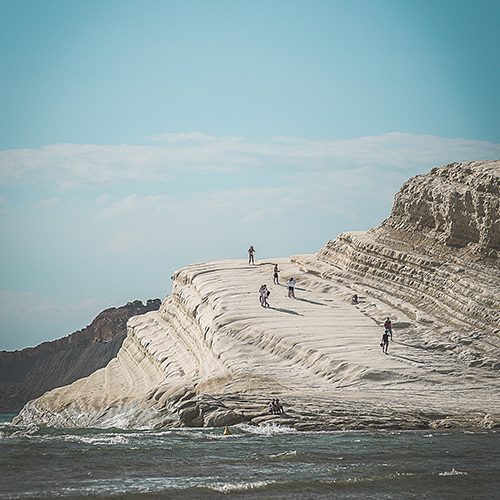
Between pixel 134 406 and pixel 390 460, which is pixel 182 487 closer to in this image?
pixel 390 460

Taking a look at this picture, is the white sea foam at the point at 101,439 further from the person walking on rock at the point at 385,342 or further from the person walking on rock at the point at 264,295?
the person walking on rock at the point at 264,295

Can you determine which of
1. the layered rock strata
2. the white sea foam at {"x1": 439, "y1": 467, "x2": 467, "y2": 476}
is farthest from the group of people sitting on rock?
the white sea foam at {"x1": 439, "y1": 467, "x2": 467, "y2": 476}

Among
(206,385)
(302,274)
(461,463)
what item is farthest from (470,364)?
(302,274)

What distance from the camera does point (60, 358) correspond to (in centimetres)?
10969

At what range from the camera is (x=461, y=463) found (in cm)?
2484

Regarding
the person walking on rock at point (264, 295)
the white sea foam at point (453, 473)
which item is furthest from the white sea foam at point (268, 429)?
the person walking on rock at point (264, 295)

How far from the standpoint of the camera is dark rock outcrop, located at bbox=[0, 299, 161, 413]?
4138 inches

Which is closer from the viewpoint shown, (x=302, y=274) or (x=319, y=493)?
(x=319, y=493)

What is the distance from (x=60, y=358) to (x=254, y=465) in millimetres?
88579

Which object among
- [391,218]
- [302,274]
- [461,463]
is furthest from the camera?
[302,274]

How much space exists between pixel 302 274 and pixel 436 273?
11.7 metres

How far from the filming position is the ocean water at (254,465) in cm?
2111

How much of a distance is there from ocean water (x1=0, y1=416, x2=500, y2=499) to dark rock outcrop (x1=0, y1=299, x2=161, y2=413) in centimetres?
7474

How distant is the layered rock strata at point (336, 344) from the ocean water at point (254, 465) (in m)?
2.68
